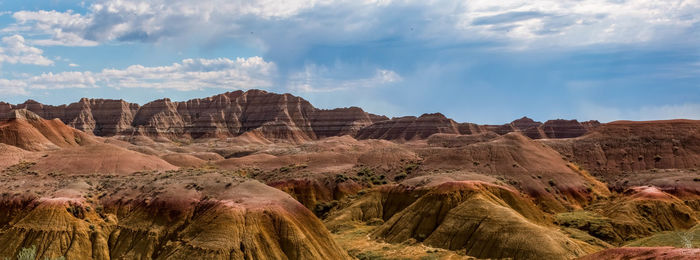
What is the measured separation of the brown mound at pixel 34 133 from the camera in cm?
13362

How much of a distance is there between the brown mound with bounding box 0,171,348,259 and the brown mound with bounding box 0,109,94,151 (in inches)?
3297

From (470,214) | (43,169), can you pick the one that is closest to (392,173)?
(470,214)

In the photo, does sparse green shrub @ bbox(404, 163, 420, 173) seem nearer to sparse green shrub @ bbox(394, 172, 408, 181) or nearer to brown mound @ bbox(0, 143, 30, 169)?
sparse green shrub @ bbox(394, 172, 408, 181)

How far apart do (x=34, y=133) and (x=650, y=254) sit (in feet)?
498

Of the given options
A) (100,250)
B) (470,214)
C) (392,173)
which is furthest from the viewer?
(392,173)

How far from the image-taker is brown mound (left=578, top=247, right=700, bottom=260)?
2922 centimetres

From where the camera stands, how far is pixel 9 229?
57.4 metres

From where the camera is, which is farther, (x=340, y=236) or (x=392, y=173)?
(x=392, y=173)

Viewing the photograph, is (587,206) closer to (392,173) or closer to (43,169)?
(392,173)

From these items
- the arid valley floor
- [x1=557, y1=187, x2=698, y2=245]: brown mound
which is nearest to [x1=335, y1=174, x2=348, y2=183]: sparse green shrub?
the arid valley floor

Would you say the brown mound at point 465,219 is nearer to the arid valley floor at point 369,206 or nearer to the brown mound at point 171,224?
the arid valley floor at point 369,206

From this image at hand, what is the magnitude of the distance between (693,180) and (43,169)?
391ft

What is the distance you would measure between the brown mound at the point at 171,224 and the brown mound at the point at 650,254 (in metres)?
27.6

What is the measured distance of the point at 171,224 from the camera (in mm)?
55750
